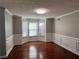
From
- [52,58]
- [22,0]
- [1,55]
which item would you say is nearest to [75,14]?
[52,58]

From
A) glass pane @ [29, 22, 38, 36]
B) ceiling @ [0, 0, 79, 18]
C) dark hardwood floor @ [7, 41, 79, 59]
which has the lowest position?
dark hardwood floor @ [7, 41, 79, 59]

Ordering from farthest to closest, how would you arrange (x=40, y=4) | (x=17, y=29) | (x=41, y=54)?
(x=17, y=29) < (x=41, y=54) < (x=40, y=4)

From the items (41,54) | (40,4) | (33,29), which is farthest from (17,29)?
(40,4)

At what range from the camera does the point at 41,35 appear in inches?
329

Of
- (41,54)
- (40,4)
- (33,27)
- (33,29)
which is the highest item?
(40,4)

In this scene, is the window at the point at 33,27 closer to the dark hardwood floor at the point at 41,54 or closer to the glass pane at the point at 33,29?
the glass pane at the point at 33,29

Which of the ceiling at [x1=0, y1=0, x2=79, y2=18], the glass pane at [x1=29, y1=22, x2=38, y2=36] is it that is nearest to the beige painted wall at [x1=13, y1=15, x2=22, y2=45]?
the glass pane at [x1=29, y1=22, x2=38, y2=36]

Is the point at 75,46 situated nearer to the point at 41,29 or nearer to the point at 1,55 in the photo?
the point at 1,55

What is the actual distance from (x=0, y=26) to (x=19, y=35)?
284 centimetres

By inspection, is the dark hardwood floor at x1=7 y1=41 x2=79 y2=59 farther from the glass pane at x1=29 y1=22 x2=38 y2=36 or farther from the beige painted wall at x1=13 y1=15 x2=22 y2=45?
the glass pane at x1=29 y1=22 x2=38 y2=36

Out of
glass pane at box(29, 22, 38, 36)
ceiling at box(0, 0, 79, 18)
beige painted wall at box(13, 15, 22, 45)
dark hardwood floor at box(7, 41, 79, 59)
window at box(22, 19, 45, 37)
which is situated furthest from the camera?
glass pane at box(29, 22, 38, 36)

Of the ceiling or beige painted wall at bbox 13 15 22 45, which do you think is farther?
beige painted wall at bbox 13 15 22 45

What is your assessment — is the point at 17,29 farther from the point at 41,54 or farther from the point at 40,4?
the point at 40,4

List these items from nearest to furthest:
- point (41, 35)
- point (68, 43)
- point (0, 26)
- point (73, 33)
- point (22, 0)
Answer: point (22, 0) < point (0, 26) < point (73, 33) < point (68, 43) < point (41, 35)
